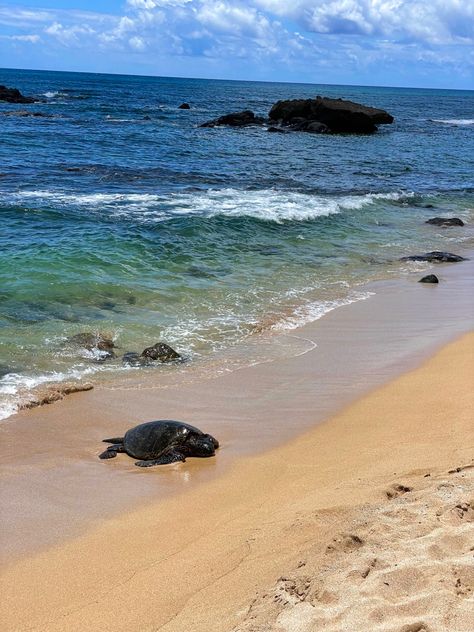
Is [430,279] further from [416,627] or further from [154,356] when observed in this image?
[416,627]

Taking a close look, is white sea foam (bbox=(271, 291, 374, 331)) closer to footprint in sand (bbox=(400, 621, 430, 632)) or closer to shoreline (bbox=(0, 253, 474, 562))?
shoreline (bbox=(0, 253, 474, 562))

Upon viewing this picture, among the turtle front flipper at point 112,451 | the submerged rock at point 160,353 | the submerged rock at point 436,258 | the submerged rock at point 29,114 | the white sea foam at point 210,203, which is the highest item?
the submerged rock at point 29,114

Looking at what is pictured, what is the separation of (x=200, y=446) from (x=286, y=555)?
2292mm

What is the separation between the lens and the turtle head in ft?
23.4

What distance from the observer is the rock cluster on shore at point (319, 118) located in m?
50.1

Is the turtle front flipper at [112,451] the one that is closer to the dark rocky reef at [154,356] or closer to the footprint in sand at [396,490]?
the dark rocky reef at [154,356]

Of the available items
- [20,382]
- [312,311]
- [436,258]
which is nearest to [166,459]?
[20,382]

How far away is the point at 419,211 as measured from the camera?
24.3 metres

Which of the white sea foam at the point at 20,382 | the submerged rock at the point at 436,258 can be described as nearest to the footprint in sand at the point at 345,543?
the white sea foam at the point at 20,382

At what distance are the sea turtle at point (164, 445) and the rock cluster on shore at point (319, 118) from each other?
44323 millimetres

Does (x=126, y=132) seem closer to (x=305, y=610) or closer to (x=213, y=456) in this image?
(x=213, y=456)

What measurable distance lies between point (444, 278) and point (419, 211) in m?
9.12

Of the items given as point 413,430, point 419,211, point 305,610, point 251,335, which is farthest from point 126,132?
point 305,610

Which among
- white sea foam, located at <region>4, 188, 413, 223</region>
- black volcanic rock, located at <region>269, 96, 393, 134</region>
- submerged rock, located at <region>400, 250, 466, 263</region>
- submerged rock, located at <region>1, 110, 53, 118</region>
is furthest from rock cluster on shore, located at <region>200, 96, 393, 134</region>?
submerged rock, located at <region>400, 250, 466, 263</region>
